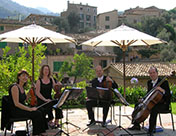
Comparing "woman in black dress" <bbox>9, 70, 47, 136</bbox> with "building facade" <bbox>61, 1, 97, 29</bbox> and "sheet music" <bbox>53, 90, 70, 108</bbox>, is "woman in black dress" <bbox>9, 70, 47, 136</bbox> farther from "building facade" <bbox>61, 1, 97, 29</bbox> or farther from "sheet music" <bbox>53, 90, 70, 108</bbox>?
"building facade" <bbox>61, 1, 97, 29</bbox>

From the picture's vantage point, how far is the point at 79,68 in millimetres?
31609

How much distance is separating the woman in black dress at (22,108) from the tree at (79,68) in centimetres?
2585

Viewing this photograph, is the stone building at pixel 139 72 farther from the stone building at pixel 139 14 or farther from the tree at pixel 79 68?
the stone building at pixel 139 14

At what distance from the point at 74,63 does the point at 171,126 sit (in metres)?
25.8

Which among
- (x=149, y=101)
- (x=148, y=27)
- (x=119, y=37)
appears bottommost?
(x=149, y=101)

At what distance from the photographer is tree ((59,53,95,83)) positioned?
31.1 metres

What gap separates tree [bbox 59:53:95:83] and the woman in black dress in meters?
25.9

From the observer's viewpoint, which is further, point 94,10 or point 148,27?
point 94,10

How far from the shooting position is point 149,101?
495cm

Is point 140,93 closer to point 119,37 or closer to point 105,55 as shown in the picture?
point 119,37

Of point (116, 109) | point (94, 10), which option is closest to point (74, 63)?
point (116, 109)

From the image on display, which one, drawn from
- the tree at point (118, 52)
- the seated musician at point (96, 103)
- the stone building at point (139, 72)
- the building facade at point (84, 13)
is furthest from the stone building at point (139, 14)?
the seated musician at point (96, 103)

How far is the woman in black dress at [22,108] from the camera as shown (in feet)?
16.0

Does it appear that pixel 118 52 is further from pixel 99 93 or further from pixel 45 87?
pixel 99 93
